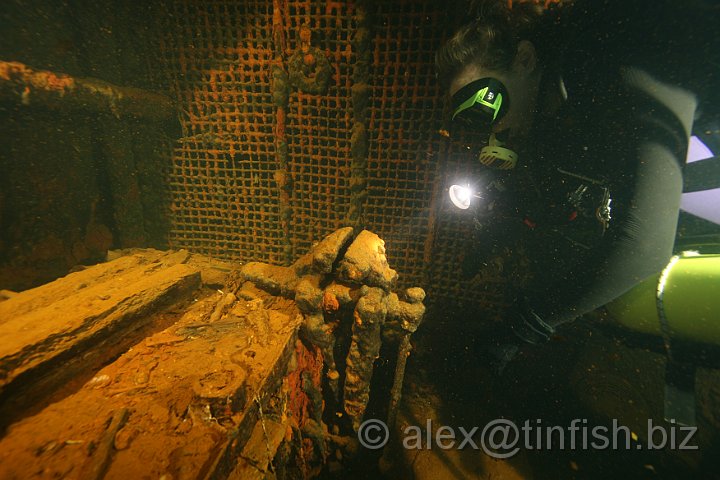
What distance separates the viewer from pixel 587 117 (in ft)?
7.17

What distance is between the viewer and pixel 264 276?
2.61 metres

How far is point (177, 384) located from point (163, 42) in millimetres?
3427

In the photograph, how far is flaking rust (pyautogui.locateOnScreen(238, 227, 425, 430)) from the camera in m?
2.29

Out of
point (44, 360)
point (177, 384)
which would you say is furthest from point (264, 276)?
point (44, 360)

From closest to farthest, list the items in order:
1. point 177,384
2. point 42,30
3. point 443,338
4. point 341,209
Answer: point 177,384, point 42,30, point 341,209, point 443,338

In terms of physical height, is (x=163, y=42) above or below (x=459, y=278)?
above

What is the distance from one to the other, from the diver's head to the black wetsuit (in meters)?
0.26

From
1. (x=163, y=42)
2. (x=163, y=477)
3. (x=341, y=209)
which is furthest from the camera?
(x=341, y=209)

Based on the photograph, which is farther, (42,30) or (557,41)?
(42,30)

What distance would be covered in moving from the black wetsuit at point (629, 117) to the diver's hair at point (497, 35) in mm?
206

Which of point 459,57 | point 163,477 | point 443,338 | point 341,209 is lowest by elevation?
point 443,338

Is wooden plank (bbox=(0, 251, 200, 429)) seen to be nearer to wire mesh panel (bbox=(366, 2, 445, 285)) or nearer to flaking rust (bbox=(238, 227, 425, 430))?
flaking rust (bbox=(238, 227, 425, 430))

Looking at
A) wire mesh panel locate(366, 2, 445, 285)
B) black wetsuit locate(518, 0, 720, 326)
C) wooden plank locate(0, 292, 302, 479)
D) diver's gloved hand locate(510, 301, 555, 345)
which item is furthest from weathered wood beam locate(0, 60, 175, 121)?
diver's gloved hand locate(510, 301, 555, 345)

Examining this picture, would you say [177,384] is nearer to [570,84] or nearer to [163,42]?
[163,42]
